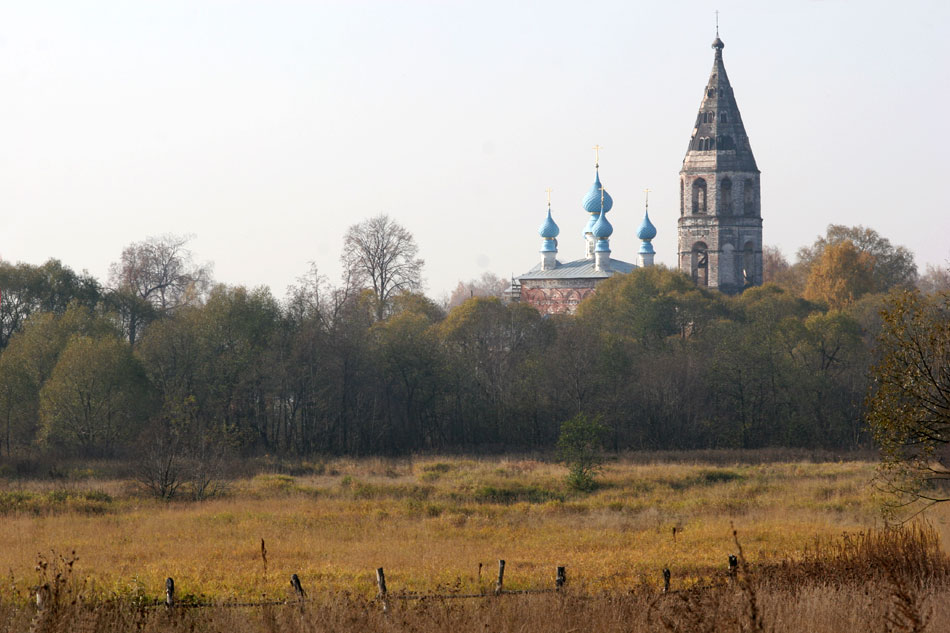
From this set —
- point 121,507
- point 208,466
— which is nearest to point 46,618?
point 121,507

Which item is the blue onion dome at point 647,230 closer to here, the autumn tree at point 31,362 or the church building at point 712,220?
the church building at point 712,220

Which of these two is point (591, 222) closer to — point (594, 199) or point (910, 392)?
point (594, 199)

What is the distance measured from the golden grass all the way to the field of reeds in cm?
9

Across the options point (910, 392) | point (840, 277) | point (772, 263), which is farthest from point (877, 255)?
point (910, 392)

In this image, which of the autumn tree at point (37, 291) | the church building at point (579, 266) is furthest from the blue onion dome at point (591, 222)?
the autumn tree at point (37, 291)

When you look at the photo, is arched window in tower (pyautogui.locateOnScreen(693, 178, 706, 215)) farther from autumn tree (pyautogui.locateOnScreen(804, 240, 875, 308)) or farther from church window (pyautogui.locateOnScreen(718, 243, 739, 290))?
autumn tree (pyautogui.locateOnScreen(804, 240, 875, 308))

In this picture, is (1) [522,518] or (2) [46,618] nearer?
(2) [46,618]

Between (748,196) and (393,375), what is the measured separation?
40782 millimetres

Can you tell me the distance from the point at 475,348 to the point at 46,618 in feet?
143

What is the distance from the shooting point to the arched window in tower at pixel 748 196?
266ft

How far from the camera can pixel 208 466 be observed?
30.1 metres

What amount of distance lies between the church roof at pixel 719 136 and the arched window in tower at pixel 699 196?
98 centimetres

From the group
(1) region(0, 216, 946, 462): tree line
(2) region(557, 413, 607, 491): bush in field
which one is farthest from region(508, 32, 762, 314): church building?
(2) region(557, 413, 607, 491): bush in field

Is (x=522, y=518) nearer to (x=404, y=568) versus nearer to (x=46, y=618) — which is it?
(x=404, y=568)
